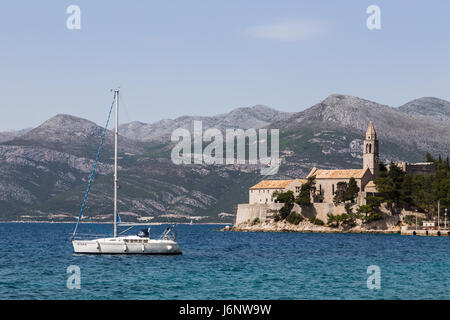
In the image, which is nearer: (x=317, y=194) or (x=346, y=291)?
(x=346, y=291)

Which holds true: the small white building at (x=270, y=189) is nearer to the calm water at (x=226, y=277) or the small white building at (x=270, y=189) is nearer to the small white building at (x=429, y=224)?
the small white building at (x=429, y=224)

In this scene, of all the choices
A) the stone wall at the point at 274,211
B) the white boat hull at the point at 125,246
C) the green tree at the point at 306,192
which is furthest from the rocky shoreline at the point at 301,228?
the white boat hull at the point at 125,246

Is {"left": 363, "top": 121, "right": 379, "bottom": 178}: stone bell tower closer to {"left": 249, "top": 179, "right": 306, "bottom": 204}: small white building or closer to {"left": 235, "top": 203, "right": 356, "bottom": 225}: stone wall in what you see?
{"left": 235, "top": 203, "right": 356, "bottom": 225}: stone wall

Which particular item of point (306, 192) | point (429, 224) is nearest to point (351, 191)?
point (306, 192)

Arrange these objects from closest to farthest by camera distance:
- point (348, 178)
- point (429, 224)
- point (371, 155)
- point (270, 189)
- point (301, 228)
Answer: point (429, 224)
point (348, 178)
point (301, 228)
point (371, 155)
point (270, 189)

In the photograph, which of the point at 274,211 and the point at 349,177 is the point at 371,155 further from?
the point at 274,211

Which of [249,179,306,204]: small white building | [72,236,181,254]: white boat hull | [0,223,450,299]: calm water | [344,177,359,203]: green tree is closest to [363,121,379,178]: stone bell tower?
[344,177,359,203]: green tree

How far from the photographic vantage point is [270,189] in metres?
177
